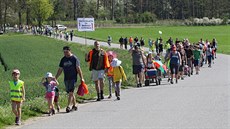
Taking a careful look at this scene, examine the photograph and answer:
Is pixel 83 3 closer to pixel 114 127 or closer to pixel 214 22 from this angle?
pixel 214 22

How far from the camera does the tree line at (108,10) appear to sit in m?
119

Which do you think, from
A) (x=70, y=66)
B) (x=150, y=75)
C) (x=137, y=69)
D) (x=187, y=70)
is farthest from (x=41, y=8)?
(x=70, y=66)

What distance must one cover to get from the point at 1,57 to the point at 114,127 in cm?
3794

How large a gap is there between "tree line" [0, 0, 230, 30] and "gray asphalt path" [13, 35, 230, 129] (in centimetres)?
9629

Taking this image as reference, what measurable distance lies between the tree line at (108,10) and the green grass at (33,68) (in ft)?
183

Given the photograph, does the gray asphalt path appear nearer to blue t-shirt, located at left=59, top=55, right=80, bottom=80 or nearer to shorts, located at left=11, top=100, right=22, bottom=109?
shorts, located at left=11, top=100, right=22, bottom=109

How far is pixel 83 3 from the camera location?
505ft

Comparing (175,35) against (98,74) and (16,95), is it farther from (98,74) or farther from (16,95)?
(16,95)

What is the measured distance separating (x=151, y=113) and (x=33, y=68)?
2790 cm

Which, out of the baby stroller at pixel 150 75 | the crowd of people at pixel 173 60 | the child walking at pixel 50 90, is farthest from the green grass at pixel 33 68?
the crowd of people at pixel 173 60

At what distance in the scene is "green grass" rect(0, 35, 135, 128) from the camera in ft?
48.8

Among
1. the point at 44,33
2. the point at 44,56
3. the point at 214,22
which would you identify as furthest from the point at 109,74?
the point at 214,22

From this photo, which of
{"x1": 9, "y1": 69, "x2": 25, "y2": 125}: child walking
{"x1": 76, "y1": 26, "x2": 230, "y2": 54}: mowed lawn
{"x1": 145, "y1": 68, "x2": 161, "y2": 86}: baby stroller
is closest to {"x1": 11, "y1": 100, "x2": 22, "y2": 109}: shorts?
{"x1": 9, "y1": 69, "x2": 25, "y2": 125}: child walking

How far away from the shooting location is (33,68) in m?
40.8
